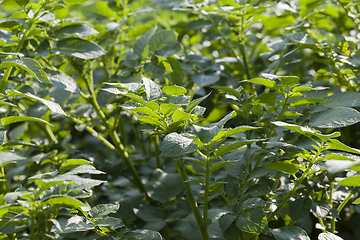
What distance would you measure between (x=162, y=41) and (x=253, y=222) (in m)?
0.60

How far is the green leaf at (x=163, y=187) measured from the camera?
98cm

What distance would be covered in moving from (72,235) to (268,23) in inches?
41.2

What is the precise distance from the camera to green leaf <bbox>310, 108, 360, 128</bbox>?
62cm

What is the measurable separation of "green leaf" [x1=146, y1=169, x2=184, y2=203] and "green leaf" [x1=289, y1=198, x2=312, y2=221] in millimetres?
369

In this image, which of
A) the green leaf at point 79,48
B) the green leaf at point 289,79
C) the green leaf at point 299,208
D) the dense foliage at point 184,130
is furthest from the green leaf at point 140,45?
the green leaf at point 299,208

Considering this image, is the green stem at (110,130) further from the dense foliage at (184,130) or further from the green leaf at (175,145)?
the green leaf at (175,145)

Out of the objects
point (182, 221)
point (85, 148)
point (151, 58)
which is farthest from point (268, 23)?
point (85, 148)

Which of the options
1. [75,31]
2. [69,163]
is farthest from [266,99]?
[75,31]

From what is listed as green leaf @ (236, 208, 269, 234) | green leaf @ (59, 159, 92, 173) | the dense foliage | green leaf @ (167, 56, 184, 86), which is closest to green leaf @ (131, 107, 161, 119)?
the dense foliage

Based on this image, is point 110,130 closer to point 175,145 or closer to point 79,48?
point 79,48

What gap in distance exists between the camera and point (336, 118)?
0.65 metres

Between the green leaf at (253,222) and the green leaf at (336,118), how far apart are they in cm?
22

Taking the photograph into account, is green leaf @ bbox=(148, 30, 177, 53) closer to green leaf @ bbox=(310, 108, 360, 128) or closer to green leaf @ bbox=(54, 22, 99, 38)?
green leaf @ bbox=(54, 22, 99, 38)

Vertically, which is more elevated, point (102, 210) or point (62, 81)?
point (62, 81)
